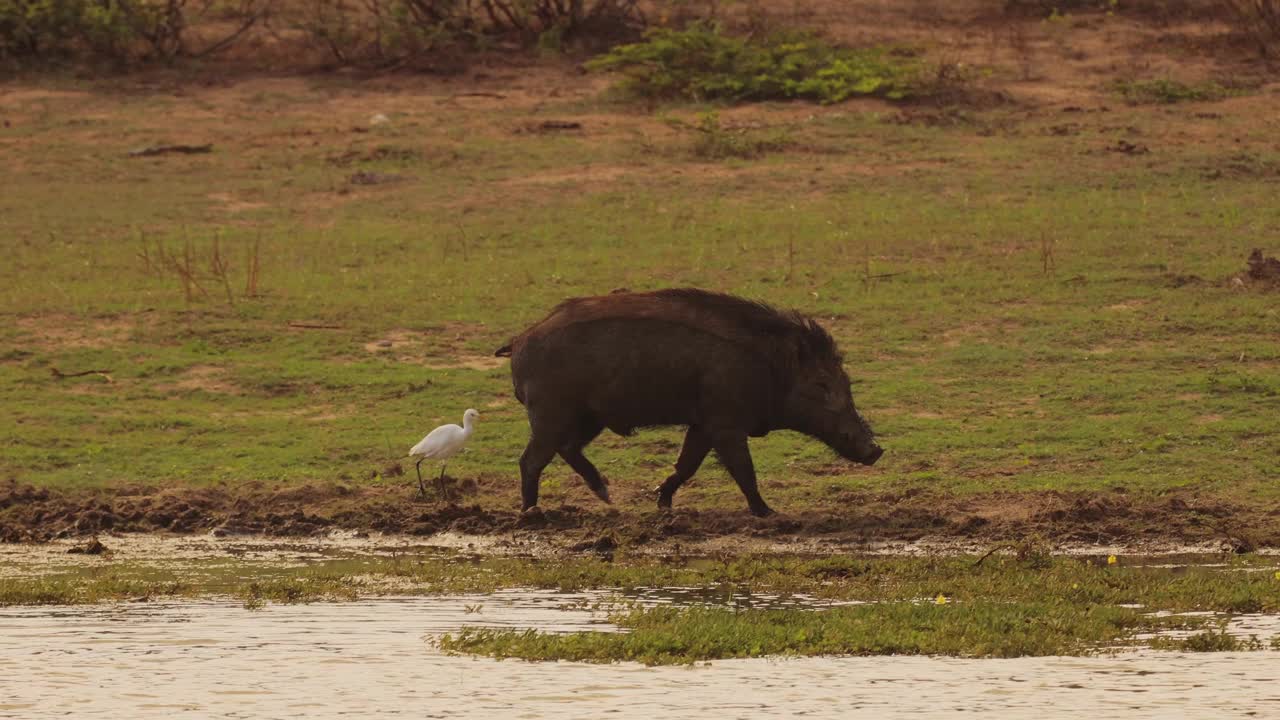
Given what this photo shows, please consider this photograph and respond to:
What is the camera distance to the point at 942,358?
15320 mm

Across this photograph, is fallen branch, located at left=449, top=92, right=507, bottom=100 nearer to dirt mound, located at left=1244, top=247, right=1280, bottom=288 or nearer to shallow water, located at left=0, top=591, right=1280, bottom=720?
dirt mound, located at left=1244, top=247, right=1280, bottom=288

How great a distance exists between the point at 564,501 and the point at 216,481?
2.22m

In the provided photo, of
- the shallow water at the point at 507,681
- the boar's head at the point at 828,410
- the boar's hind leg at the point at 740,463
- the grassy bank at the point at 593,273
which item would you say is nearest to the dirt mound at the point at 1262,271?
the grassy bank at the point at 593,273

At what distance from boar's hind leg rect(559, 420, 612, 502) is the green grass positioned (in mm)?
303

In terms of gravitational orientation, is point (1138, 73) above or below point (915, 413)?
above

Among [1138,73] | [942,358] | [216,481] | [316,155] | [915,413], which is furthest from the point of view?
[1138,73]

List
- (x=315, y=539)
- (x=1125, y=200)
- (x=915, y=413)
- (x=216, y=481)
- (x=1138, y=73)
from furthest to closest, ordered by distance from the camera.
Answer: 1. (x=1138, y=73)
2. (x=1125, y=200)
3. (x=915, y=413)
4. (x=216, y=481)
5. (x=315, y=539)

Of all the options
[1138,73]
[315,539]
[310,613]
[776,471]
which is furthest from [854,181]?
[310,613]

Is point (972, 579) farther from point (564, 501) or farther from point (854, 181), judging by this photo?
point (854, 181)

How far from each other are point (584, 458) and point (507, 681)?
3.82 m

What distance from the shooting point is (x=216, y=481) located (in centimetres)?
1282

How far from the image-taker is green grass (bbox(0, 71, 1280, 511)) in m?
13.3

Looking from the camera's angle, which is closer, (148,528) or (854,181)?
(148,528)

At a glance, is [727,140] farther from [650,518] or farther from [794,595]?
[794,595]
